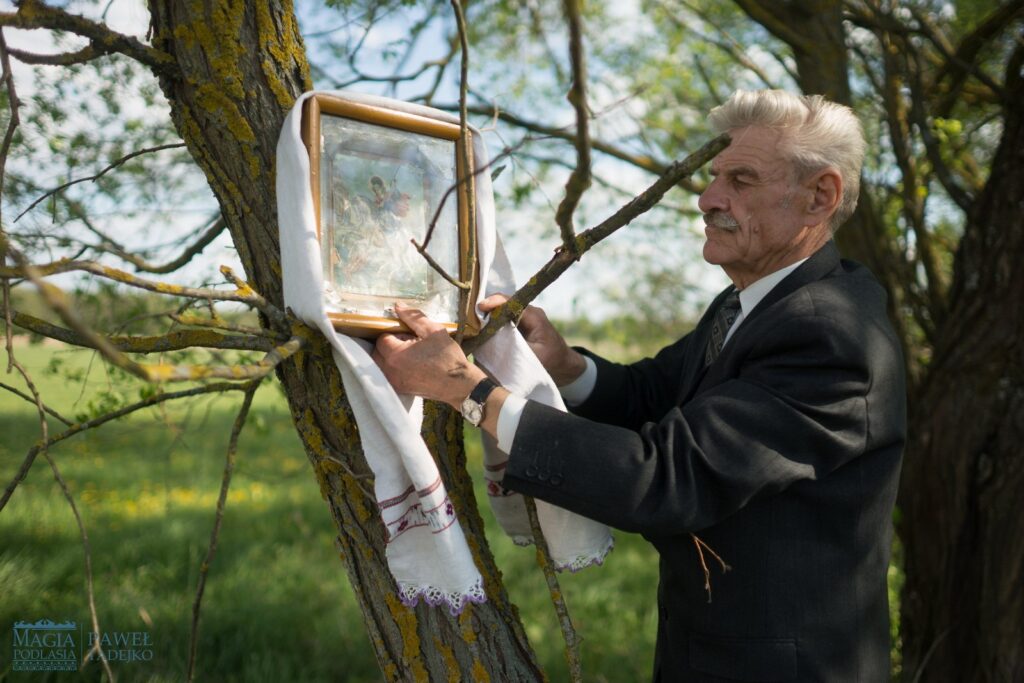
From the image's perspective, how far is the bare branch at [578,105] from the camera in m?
0.97

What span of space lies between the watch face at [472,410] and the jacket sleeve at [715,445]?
3.5 inches

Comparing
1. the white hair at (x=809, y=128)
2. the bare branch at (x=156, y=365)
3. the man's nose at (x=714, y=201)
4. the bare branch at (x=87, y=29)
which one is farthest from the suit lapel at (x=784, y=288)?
the bare branch at (x=87, y=29)

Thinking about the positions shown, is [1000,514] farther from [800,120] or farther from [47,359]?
[47,359]

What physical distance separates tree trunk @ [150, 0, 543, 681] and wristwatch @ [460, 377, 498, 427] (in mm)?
187

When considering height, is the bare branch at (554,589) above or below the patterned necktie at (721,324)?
below

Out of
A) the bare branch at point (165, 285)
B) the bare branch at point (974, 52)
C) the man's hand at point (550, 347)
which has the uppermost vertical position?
the bare branch at point (974, 52)

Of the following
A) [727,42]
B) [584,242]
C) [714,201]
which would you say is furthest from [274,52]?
[727,42]

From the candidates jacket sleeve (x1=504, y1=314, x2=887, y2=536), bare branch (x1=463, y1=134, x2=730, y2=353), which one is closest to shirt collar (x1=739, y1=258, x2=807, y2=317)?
jacket sleeve (x1=504, y1=314, x2=887, y2=536)

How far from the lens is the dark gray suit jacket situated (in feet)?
5.01

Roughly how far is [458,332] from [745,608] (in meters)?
0.82

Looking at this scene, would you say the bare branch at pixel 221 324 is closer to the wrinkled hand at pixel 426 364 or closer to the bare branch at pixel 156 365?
the bare branch at pixel 156 365

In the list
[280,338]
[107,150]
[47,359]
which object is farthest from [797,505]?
[107,150]

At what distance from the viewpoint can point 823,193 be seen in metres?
1.88

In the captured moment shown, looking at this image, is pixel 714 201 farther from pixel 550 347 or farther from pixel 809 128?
pixel 550 347
